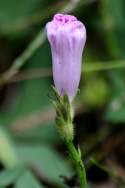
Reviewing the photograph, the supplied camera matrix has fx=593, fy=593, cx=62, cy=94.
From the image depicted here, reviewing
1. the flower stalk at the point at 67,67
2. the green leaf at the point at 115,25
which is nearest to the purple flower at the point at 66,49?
the flower stalk at the point at 67,67

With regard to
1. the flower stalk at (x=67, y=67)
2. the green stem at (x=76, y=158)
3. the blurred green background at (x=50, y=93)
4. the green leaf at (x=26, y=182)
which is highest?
the flower stalk at (x=67, y=67)

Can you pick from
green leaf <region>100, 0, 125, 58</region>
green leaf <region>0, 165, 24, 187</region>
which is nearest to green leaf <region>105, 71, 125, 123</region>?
green leaf <region>100, 0, 125, 58</region>

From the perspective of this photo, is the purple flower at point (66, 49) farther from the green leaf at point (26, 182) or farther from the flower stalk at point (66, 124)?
the green leaf at point (26, 182)

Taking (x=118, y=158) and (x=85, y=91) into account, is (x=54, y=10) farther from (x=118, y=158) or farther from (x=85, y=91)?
(x=118, y=158)

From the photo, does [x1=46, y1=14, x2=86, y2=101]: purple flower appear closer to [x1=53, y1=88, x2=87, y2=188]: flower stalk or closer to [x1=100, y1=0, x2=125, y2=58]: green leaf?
[x1=53, y1=88, x2=87, y2=188]: flower stalk

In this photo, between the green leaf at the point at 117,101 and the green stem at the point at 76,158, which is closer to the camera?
the green stem at the point at 76,158

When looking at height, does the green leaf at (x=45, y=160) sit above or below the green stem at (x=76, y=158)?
below
